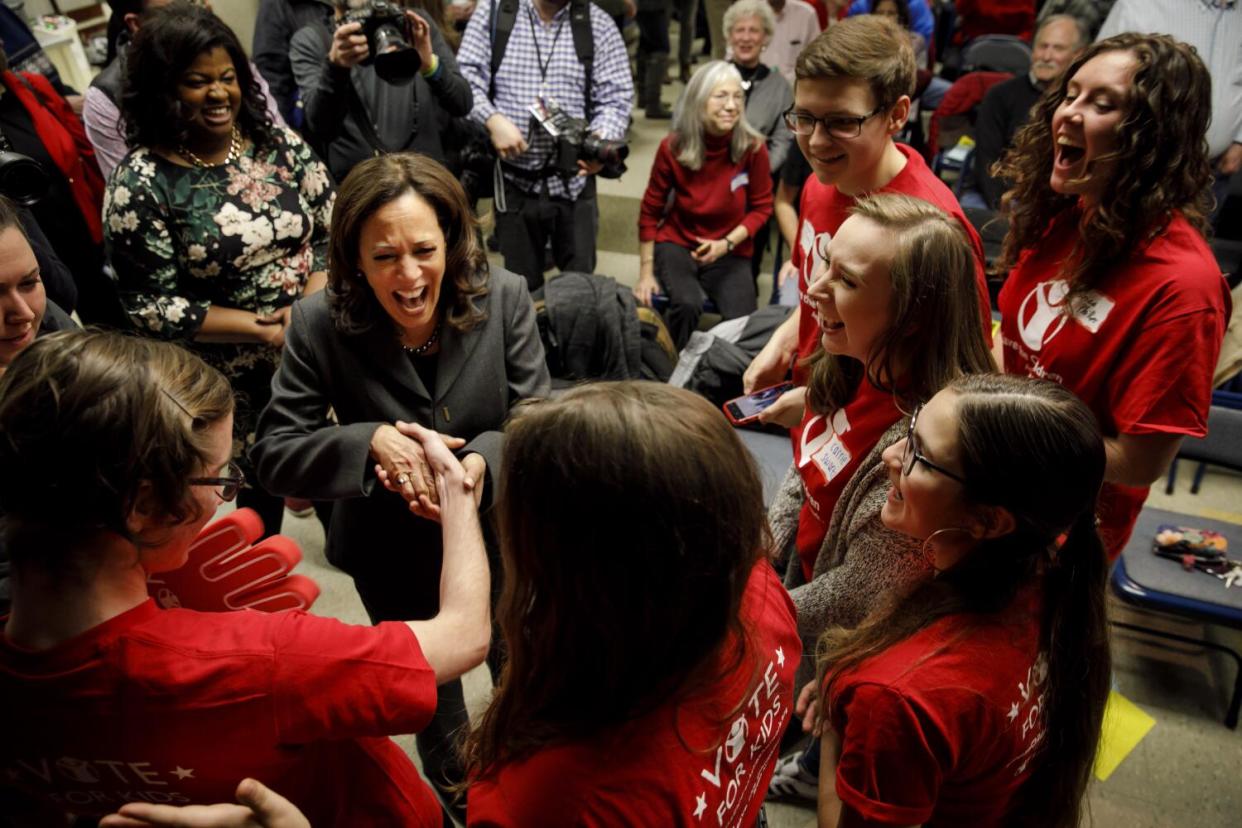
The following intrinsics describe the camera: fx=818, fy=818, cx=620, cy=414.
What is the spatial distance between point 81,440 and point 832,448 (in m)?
1.22

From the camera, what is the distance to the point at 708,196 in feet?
12.6

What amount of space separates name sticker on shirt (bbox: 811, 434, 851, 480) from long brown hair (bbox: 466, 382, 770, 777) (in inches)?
26.3

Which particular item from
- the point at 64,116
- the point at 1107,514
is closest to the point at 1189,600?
the point at 1107,514

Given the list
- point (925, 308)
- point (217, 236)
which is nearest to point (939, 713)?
point (925, 308)

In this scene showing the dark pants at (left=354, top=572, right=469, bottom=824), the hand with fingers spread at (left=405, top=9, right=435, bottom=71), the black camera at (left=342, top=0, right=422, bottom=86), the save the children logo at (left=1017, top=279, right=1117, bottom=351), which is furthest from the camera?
the hand with fingers spread at (left=405, top=9, right=435, bottom=71)

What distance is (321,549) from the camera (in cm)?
305

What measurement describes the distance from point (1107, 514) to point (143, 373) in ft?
6.12

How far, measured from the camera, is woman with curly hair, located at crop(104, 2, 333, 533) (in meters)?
1.98

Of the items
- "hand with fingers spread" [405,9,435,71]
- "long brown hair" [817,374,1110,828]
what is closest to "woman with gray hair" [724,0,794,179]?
"hand with fingers spread" [405,9,435,71]

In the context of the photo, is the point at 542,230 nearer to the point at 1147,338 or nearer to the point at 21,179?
the point at 21,179

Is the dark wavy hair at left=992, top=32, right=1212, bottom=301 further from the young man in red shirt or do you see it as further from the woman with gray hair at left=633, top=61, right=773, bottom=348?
the woman with gray hair at left=633, top=61, right=773, bottom=348

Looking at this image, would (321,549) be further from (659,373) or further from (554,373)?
(659,373)

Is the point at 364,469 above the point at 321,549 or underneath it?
above

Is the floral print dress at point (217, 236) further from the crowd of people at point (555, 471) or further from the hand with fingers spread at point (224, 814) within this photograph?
the hand with fingers spread at point (224, 814)
